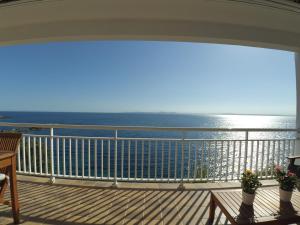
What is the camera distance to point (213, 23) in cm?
297

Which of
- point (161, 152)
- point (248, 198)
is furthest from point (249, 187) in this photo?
point (161, 152)

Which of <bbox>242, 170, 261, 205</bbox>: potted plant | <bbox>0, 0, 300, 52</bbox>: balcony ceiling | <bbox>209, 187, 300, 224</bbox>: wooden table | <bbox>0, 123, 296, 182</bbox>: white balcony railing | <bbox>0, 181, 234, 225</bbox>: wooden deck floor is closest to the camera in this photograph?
<bbox>209, 187, 300, 224</bbox>: wooden table

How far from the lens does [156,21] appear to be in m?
2.95

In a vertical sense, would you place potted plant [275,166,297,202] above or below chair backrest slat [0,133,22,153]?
below

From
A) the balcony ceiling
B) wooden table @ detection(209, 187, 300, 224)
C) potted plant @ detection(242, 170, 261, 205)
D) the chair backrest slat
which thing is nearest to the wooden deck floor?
wooden table @ detection(209, 187, 300, 224)

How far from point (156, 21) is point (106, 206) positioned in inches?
112

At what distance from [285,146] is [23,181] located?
4.95m

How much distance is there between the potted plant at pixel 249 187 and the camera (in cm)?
168

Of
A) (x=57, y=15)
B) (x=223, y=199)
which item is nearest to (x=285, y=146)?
(x=223, y=199)

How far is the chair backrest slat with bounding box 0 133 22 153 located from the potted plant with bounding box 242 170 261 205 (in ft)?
→ 8.34

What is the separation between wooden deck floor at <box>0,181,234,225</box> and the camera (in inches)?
85.3

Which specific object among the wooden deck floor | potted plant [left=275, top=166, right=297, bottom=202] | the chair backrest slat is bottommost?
the wooden deck floor

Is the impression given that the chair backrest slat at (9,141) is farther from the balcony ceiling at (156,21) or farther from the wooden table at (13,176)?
the balcony ceiling at (156,21)

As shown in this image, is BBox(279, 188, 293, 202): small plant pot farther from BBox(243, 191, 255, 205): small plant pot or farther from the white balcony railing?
the white balcony railing
